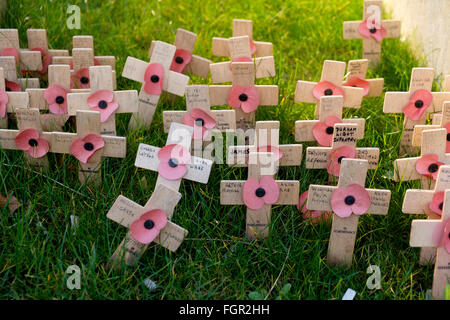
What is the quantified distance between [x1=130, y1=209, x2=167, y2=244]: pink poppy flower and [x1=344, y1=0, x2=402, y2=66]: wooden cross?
5.98 ft

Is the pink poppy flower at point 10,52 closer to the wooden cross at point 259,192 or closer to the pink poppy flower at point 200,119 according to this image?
the pink poppy flower at point 200,119

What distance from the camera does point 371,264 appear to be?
2.14 metres

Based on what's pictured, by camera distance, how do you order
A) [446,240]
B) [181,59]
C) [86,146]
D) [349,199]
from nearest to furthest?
[446,240]
[349,199]
[86,146]
[181,59]

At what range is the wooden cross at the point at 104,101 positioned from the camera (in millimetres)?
2492

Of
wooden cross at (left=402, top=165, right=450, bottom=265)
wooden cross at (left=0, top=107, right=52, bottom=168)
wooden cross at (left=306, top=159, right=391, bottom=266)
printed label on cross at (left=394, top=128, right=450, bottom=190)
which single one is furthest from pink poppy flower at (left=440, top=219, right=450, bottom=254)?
wooden cross at (left=0, top=107, right=52, bottom=168)

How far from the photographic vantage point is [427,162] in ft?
7.36

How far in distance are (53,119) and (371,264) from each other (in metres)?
1.47

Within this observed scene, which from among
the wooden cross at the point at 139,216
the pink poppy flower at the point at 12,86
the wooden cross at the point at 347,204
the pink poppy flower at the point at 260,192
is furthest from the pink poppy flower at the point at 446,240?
the pink poppy flower at the point at 12,86

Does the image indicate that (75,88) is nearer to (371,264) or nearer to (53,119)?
(53,119)

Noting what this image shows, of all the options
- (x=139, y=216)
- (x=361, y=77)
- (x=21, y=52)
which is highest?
(x=21, y=52)

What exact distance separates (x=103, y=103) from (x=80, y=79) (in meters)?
0.41

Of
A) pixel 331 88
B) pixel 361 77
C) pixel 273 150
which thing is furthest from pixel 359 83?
pixel 273 150

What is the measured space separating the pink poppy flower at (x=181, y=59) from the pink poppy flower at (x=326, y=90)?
2.28 feet

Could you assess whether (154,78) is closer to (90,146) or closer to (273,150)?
(90,146)
